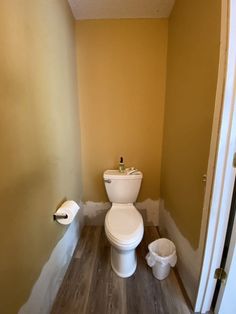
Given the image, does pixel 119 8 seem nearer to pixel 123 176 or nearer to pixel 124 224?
pixel 123 176

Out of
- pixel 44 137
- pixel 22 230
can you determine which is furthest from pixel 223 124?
pixel 22 230

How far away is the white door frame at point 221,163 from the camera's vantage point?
35.4 inches

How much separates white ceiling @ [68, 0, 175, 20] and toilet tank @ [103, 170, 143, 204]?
1567 millimetres

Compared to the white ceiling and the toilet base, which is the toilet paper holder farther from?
the white ceiling

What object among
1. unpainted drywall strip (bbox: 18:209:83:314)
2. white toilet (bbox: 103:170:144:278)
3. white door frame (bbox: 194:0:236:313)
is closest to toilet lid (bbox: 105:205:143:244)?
white toilet (bbox: 103:170:144:278)

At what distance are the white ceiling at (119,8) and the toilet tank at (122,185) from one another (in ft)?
5.14

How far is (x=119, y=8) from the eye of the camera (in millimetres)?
1649

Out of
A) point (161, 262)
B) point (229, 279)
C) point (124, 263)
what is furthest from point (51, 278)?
point (229, 279)

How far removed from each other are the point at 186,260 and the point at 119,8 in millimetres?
2268

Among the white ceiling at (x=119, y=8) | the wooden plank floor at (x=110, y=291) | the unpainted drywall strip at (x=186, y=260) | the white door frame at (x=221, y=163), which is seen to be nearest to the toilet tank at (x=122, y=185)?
the unpainted drywall strip at (x=186, y=260)

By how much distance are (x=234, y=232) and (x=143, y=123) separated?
131 centimetres

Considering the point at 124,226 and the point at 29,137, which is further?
the point at 124,226

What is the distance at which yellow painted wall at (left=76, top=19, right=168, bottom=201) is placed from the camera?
1.82m

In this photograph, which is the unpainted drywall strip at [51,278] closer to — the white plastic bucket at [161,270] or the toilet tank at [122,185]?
the toilet tank at [122,185]
